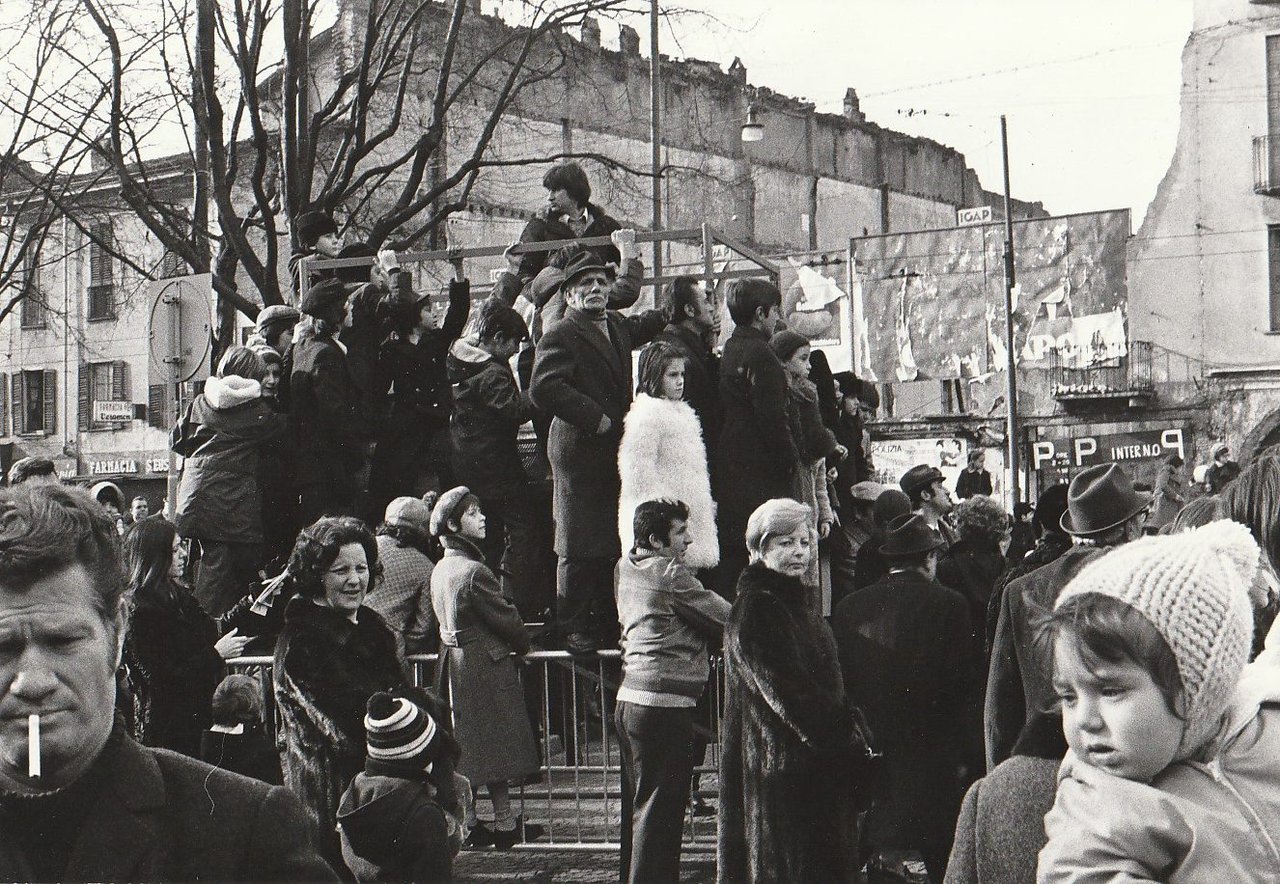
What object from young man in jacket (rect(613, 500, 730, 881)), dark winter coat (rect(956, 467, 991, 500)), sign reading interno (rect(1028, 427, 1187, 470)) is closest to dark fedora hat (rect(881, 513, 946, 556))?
young man in jacket (rect(613, 500, 730, 881))

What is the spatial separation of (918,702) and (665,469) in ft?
6.28

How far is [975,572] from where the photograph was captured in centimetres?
877

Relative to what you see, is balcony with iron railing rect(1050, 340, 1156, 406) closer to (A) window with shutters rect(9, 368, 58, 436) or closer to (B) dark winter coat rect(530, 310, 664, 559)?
(A) window with shutters rect(9, 368, 58, 436)

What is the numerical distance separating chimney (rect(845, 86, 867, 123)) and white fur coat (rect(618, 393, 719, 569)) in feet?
177

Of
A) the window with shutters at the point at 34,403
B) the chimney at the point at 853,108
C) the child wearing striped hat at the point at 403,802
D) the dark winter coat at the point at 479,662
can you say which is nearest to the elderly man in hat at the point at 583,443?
the dark winter coat at the point at 479,662

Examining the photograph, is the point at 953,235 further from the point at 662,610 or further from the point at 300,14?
the point at 662,610

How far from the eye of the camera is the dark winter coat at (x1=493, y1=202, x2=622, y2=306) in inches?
426

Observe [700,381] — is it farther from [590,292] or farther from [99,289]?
[99,289]

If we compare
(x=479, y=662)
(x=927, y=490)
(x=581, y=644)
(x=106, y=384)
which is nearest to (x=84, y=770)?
(x=479, y=662)

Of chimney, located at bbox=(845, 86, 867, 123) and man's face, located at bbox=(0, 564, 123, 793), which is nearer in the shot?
man's face, located at bbox=(0, 564, 123, 793)

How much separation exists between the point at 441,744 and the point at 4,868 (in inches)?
111

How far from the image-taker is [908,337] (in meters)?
43.3

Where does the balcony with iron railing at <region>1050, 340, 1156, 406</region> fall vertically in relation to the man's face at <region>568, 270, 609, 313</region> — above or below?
above

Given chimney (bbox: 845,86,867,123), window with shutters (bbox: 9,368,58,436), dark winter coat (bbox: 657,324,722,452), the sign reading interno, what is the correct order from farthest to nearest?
chimney (bbox: 845,86,867,123), window with shutters (bbox: 9,368,58,436), the sign reading interno, dark winter coat (bbox: 657,324,722,452)
